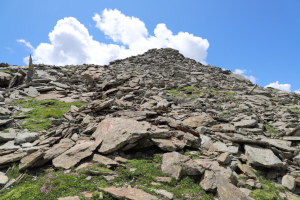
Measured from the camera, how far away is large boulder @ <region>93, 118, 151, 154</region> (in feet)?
35.2

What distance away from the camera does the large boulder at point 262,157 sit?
413 inches

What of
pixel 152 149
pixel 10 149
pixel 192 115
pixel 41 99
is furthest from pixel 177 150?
pixel 41 99

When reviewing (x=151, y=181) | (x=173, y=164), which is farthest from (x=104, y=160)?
(x=173, y=164)

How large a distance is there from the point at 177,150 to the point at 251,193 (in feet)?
15.0

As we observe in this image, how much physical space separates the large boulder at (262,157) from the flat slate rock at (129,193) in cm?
749

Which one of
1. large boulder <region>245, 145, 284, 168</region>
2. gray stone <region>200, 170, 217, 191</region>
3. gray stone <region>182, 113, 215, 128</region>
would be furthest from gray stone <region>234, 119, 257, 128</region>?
gray stone <region>200, 170, 217, 191</region>

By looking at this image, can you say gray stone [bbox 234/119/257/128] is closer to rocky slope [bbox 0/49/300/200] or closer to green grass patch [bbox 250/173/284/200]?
rocky slope [bbox 0/49/300/200]

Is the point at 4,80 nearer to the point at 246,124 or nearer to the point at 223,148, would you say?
the point at 223,148

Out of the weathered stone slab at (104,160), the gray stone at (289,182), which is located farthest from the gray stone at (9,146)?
the gray stone at (289,182)

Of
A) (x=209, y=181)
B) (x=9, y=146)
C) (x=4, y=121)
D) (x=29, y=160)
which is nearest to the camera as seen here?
(x=209, y=181)

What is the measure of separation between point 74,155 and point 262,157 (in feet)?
37.5

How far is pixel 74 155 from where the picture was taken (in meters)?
10.0

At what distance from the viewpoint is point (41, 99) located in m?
24.3

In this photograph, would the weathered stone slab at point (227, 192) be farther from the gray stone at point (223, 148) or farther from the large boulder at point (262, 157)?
the gray stone at point (223, 148)
